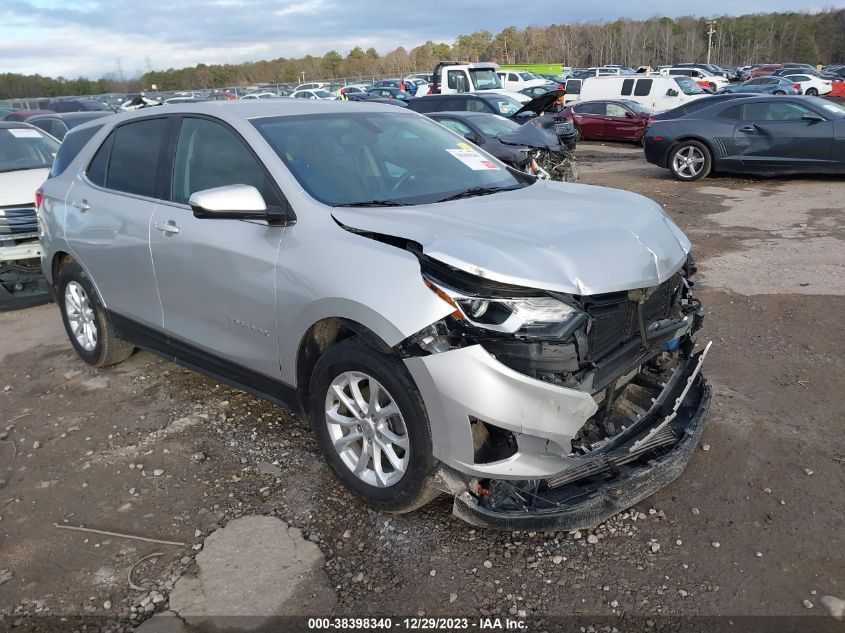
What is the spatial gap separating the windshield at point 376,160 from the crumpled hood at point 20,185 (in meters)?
4.42

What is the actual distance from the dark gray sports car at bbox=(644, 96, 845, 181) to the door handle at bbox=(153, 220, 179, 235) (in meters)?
10.8

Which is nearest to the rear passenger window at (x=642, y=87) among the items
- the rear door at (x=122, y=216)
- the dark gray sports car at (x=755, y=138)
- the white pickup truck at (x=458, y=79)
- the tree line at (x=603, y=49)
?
the white pickup truck at (x=458, y=79)

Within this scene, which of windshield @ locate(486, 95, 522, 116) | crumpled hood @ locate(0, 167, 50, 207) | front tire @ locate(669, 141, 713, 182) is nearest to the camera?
crumpled hood @ locate(0, 167, 50, 207)

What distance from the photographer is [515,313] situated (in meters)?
2.64

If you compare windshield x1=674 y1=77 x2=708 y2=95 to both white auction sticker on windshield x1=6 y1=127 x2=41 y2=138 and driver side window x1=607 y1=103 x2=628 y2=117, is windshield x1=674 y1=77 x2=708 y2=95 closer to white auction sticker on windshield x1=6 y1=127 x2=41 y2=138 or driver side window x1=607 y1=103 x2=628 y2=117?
driver side window x1=607 y1=103 x2=628 y2=117

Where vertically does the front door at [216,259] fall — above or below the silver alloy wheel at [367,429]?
above

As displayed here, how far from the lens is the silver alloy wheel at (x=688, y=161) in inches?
484

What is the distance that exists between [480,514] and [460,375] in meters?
0.62

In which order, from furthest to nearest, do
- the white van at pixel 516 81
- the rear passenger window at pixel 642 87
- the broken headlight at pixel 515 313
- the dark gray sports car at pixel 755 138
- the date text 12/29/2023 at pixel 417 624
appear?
the white van at pixel 516 81
the rear passenger window at pixel 642 87
the dark gray sports car at pixel 755 138
the broken headlight at pixel 515 313
the date text 12/29/2023 at pixel 417 624

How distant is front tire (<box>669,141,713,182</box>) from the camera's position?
12.2 m

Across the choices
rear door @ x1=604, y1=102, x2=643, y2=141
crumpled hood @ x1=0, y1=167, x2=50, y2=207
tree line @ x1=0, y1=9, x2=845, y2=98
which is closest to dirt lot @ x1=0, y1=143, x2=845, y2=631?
crumpled hood @ x1=0, y1=167, x2=50, y2=207

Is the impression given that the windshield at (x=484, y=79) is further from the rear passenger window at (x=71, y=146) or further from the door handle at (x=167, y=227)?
the door handle at (x=167, y=227)

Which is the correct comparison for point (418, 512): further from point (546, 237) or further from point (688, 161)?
point (688, 161)

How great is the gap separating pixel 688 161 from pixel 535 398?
444 inches
